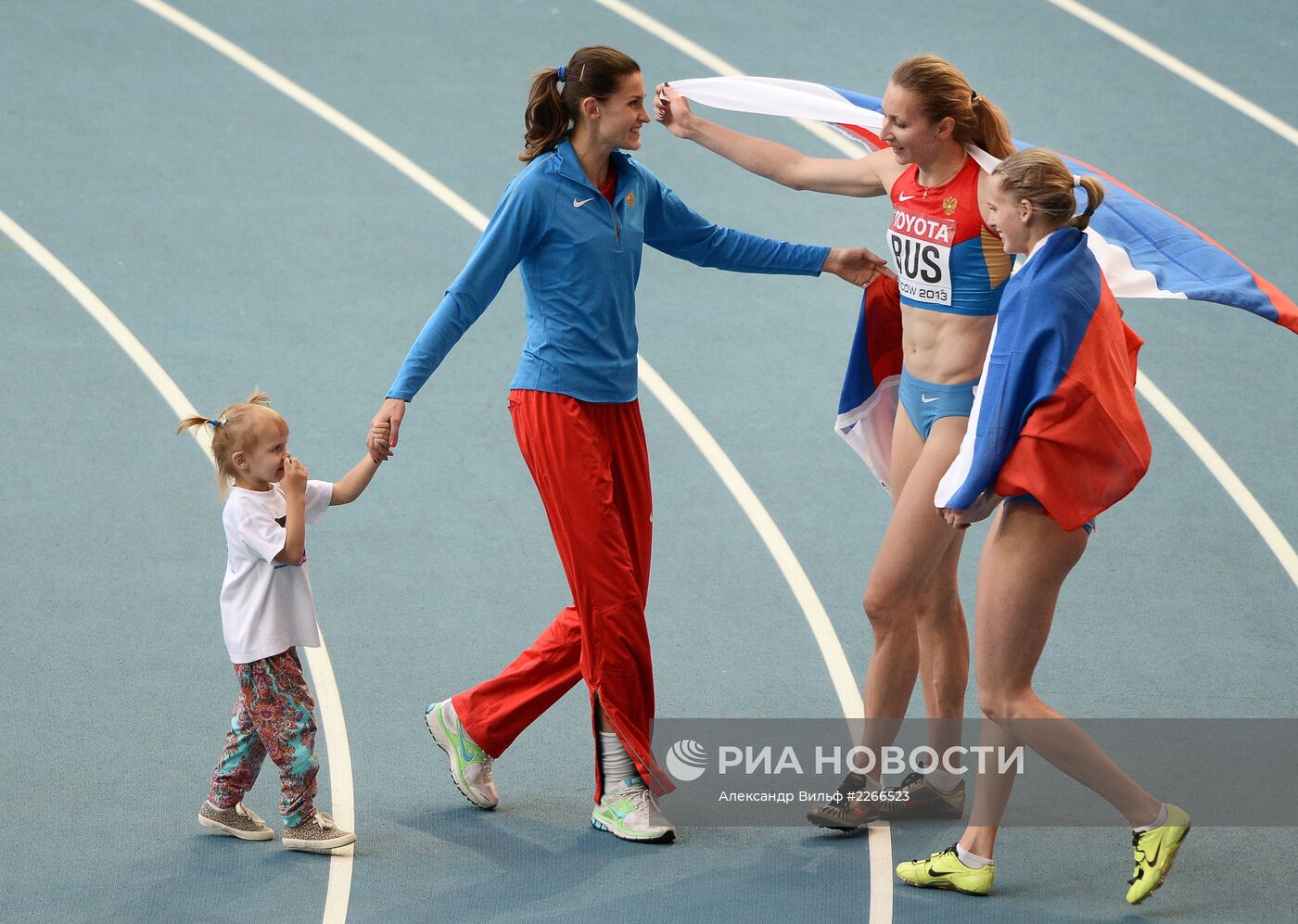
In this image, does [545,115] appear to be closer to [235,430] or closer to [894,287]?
[894,287]

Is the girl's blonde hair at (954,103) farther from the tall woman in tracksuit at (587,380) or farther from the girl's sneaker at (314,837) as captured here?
the girl's sneaker at (314,837)

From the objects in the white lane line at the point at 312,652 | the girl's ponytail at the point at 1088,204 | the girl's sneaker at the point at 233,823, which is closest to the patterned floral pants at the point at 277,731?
the girl's sneaker at the point at 233,823

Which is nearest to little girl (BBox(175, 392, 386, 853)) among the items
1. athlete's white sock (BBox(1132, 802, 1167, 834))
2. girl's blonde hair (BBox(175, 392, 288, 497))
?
girl's blonde hair (BBox(175, 392, 288, 497))

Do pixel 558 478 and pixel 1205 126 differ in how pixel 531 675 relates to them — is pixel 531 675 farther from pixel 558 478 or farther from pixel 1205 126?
pixel 1205 126

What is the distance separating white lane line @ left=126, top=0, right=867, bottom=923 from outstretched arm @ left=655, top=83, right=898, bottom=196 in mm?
1956

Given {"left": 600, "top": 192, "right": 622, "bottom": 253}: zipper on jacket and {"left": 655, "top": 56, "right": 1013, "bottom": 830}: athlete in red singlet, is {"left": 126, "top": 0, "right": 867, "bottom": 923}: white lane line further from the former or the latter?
{"left": 600, "top": 192, "right": 622, "bottom": 253}: zipper on jacket

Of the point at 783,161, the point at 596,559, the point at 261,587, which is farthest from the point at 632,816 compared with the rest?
the point at 783,161

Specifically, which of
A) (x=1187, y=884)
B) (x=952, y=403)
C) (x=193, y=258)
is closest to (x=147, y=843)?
(x=952, y=403)

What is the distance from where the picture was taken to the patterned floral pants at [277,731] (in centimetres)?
518

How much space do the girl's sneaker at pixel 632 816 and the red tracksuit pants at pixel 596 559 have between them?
0.05m

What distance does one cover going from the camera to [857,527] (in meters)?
7.56

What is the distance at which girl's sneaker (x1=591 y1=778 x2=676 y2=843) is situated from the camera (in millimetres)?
5477

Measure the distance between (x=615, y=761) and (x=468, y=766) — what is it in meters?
0.51

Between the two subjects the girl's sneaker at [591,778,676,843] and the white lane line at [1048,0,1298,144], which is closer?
the girl's sneaker at [591,778,676,843]
